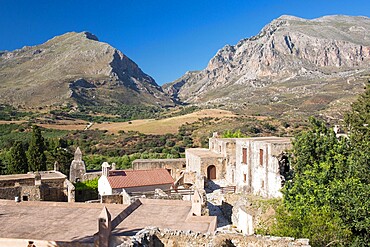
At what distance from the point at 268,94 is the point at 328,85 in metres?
22.0

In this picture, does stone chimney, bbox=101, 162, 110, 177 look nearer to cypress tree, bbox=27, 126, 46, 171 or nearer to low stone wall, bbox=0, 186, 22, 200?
low stone wall, bbox=0, 186, 22, 200

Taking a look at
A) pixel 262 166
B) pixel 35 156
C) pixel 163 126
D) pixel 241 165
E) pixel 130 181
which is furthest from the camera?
pixel 163 126

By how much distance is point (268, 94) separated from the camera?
12450 cm

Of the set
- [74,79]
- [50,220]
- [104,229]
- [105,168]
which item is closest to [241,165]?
[105,168]

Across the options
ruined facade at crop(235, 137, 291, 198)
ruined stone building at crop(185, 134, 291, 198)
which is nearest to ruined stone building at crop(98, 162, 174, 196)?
ruined stone building at crop(185, 134, 291, 198)

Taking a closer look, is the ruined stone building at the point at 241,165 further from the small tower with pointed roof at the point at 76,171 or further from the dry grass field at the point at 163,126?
the dry grass field at the point at 163,126

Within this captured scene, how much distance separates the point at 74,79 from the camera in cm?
13900

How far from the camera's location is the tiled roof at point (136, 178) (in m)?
27.8

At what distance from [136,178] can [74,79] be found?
4631 inches

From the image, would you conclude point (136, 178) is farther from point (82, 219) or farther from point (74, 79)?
point (74, 79)

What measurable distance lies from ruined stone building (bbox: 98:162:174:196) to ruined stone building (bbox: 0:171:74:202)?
254cm

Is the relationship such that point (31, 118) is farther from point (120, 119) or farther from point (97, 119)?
point (120, 119)

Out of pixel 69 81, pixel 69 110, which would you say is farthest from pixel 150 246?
pixel 69 81

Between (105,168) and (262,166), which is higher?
(262,166)
